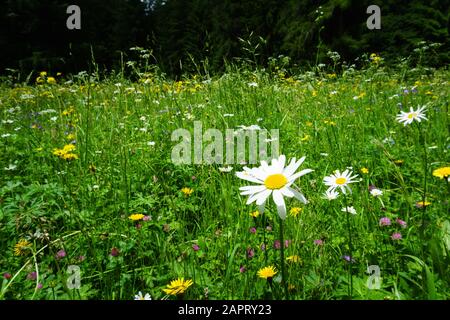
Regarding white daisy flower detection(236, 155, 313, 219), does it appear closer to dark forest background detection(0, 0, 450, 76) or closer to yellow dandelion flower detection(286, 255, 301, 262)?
yellow dandelion flower detection(286, 255, 301, 262)

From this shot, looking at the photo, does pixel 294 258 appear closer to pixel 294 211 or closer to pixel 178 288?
pixel 294 211

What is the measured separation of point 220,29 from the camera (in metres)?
14.9

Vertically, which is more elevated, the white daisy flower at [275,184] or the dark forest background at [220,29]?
the dark forest background at [220,29]

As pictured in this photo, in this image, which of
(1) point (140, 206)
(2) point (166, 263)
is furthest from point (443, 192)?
(1) point (140, 206)

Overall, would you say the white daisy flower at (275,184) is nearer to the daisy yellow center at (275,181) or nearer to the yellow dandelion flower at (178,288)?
the daisy yellow center at (275,181)

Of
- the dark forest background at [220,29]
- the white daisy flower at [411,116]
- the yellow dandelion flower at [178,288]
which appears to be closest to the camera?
the yellow dandelion flower at [178,288]

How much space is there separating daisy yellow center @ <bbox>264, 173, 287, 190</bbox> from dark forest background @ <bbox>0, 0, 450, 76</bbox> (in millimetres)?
6655

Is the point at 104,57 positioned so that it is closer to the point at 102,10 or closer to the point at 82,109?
the point at 102,10

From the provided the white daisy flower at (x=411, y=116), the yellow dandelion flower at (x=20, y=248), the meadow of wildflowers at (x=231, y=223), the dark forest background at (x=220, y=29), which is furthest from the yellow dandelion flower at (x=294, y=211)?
the dark forest background at (x=220, y=29)

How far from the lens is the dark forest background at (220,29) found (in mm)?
10945

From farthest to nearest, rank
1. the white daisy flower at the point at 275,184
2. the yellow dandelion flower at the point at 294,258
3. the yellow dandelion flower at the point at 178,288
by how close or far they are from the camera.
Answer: the yellow dandelion flower at the point at 294,258 < the yellow dandelion flower at the point at 178,288 < the white daisy flower at the point at 275,184

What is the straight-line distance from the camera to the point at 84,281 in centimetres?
112

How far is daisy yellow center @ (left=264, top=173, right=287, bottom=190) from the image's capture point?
81 cm

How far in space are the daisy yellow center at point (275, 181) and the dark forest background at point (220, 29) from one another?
6655 millimetres
